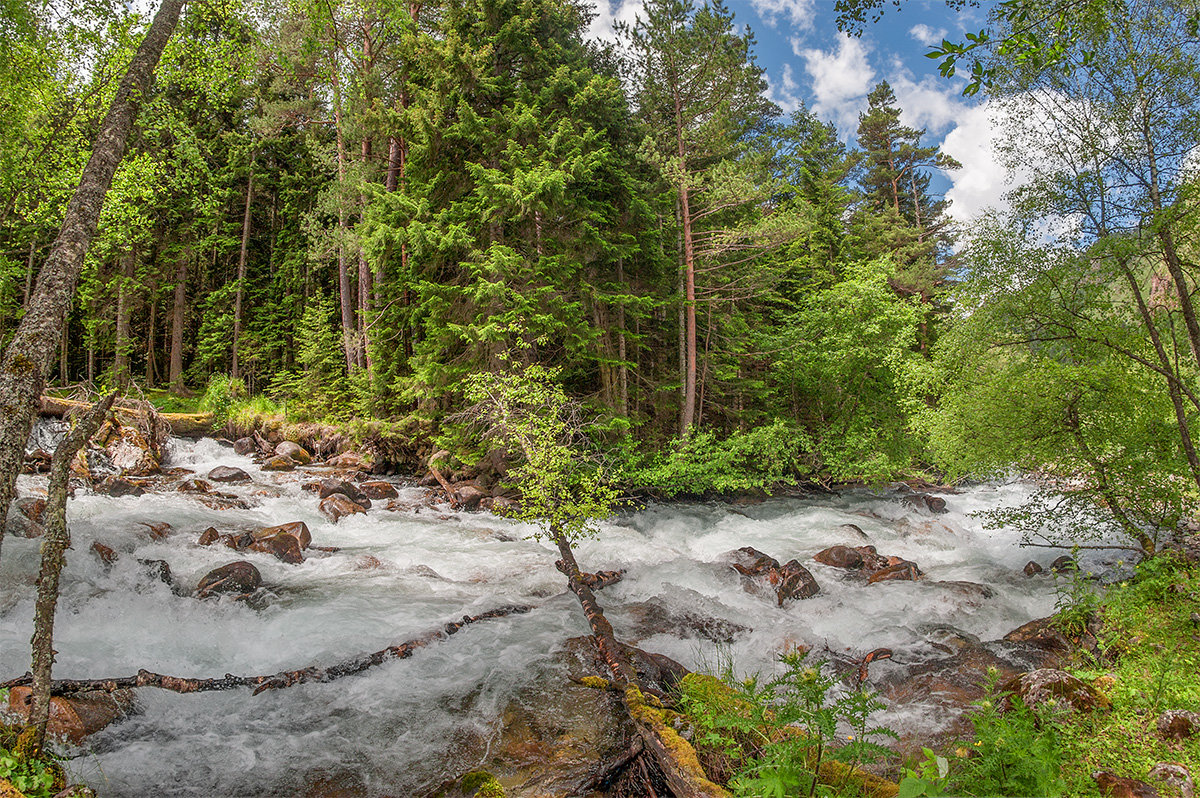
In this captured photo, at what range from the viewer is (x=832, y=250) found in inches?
882

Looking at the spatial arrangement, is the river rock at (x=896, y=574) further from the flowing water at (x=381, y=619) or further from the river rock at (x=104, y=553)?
the river rock at (x=104, y=553)

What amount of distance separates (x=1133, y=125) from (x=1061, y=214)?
1208mm

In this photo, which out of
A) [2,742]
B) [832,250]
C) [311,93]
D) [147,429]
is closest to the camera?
[2,742]

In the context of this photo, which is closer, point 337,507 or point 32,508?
point 32,508

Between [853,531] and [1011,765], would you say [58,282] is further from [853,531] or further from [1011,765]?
[853,531]

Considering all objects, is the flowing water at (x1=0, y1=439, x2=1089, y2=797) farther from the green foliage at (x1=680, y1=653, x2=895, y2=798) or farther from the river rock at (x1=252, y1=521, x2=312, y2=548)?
the green foliage at (x1=680, y1=653, x2=895, y2=798)

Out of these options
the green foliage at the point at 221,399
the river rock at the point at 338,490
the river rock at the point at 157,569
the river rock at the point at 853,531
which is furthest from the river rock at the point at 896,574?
the green foliage at the point at 221,399

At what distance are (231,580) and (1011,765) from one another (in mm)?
8078

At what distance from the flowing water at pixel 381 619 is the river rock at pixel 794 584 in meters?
0.21

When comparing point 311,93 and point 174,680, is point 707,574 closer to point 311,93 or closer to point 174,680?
point 174,680

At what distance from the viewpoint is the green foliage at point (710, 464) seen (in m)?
13.2

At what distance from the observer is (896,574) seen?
339 inches

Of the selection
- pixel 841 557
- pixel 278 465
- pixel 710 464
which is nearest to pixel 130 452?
pixel 278 465

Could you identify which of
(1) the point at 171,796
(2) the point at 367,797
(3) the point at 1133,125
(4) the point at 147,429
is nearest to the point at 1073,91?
(3) the point at 1133,125
